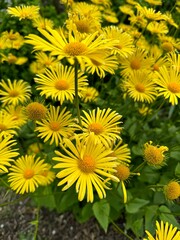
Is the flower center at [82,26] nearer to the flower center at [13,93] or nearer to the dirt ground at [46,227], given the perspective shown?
the flower center at [13,93]

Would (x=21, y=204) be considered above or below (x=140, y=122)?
below

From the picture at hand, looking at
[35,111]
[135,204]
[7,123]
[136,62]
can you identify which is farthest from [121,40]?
[135,204]

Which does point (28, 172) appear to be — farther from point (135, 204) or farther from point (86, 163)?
point (135, 204)

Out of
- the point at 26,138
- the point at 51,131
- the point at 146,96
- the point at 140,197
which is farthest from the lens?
the point at 26,138

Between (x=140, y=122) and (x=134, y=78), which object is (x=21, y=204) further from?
(x=134, y=78)

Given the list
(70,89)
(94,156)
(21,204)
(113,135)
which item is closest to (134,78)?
(70,89)

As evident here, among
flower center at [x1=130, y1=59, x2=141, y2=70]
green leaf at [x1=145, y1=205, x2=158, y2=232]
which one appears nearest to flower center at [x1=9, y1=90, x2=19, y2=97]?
flower center at [x1=130, y1=59, x2=141, y2=70]

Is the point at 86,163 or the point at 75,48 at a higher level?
the point at 75,48

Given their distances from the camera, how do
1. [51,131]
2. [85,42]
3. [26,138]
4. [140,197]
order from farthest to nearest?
1. [26,138]
2. [140,197]
3. [51,131]
4. [85,42]

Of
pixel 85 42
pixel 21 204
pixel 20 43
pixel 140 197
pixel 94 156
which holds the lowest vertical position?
pixel 21 204
